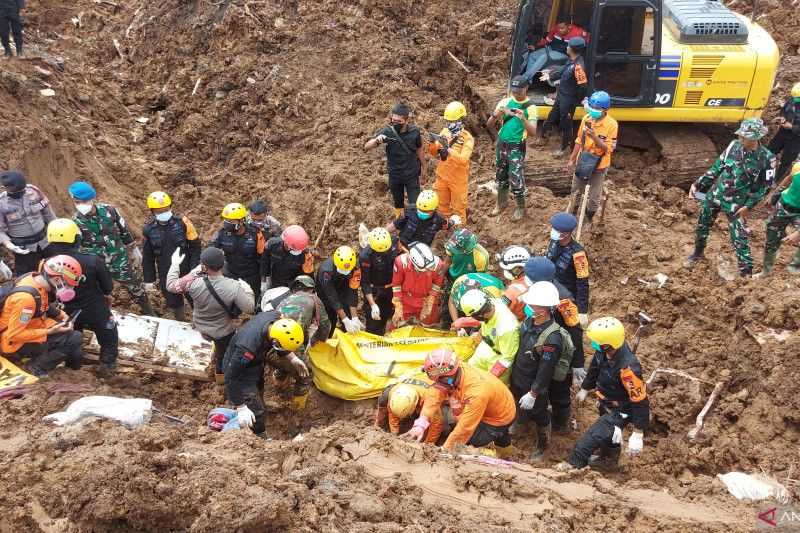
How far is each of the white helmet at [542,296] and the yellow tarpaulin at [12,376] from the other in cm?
405

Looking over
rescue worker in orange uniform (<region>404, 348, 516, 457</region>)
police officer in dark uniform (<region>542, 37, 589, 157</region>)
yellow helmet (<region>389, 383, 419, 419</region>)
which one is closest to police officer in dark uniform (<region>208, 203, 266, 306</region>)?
yellow helmet (<region>389, 383, 419, 419</region>)

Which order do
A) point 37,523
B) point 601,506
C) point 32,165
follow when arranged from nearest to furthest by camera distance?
1. point 37,523
2. point 601,506
3. point 32,165

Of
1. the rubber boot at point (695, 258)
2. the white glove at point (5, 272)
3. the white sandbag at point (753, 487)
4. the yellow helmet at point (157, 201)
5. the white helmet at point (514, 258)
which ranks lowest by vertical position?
the white sandbag at point (753, 487)

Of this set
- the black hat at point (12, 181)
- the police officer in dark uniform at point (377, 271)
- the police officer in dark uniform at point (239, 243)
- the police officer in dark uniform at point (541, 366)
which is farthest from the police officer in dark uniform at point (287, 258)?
the black hat at point (12, 181)

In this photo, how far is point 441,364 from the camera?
5164 mm

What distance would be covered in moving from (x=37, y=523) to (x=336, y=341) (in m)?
3.19

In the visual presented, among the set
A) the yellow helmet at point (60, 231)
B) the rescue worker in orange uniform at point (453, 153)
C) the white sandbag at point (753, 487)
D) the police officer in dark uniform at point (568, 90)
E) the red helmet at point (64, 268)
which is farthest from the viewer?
the police officer in dark uniform at point (568, 90)

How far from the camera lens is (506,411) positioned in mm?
5555

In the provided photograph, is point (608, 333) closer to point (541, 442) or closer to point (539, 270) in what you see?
point (539, 270)

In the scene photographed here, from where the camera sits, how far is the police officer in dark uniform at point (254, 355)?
5.67 meters

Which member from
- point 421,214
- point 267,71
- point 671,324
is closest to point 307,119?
point 267,71

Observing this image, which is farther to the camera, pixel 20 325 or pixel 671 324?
pixel 671 324

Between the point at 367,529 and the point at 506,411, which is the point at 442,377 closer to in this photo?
the point at 506,411

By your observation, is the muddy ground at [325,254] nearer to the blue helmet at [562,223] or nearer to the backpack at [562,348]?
the backpack at [562,348]
